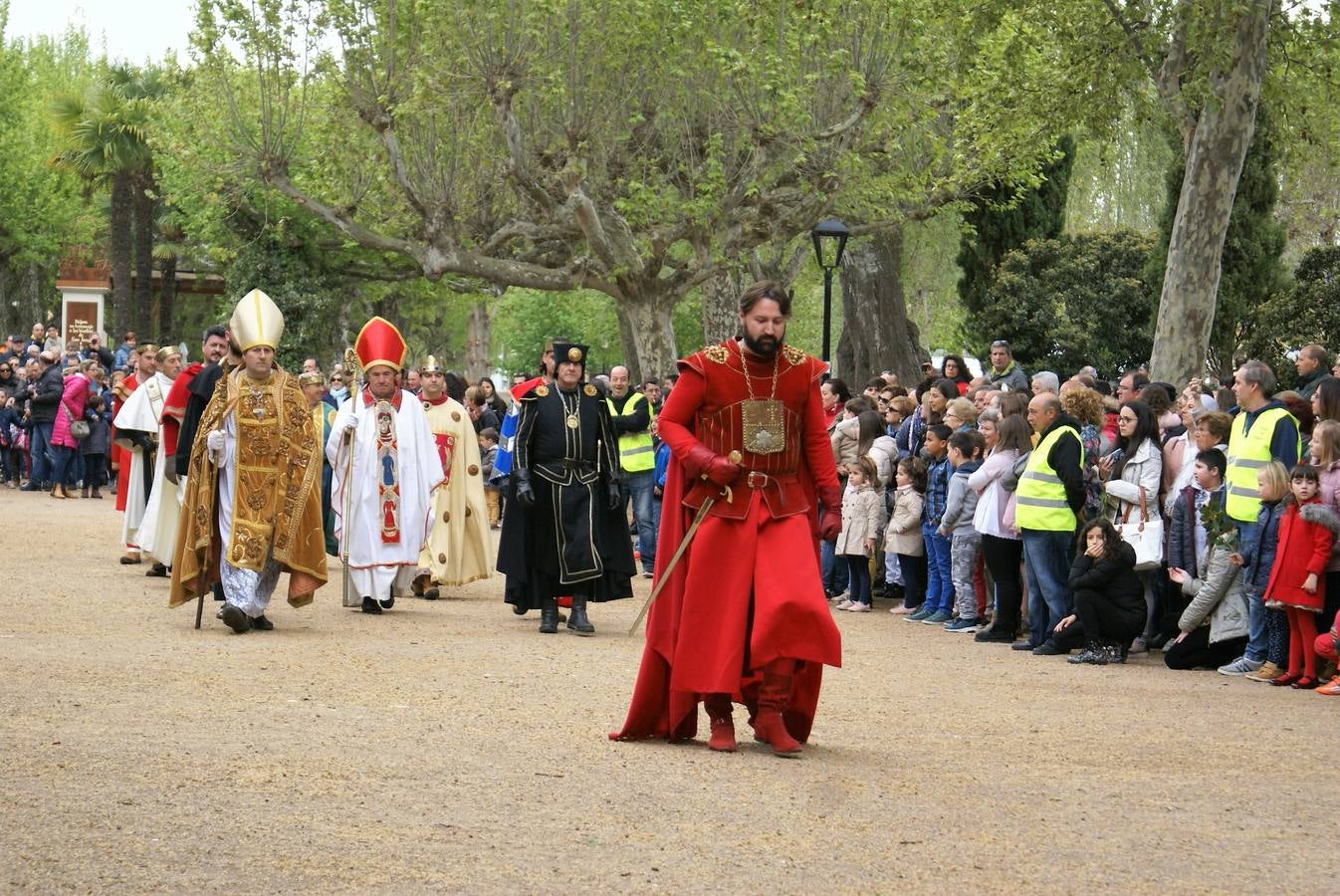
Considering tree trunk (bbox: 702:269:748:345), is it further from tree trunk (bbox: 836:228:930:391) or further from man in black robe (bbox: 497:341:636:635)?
man in black robe (bbox: 497:341:636:635)

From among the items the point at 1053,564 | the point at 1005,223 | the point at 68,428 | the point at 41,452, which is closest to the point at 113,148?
the point at 41,452

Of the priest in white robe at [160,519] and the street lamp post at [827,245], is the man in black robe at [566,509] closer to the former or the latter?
the priest in white robe at [160,519]

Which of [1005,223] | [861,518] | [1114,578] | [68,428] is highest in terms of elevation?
[1005,223]

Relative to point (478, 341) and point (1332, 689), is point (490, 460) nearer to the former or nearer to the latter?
point (1332, 689)

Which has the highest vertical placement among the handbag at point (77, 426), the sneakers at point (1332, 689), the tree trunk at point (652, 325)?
the tree trunk at point (652, 325)

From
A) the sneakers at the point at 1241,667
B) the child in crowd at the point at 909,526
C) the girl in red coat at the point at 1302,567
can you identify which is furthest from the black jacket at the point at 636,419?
the girl in red coat at the point at 1302,567

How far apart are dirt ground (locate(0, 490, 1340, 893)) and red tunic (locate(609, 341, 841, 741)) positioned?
0.97 ft

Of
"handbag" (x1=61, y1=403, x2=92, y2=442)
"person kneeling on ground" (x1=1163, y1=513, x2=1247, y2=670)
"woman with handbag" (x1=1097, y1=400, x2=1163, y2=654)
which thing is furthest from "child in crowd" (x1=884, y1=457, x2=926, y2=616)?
"handbag" (x1=61, y1=403, x2=92, y2=442)

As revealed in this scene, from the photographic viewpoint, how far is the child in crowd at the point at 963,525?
47.0 feet

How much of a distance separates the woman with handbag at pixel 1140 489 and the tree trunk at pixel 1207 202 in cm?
683

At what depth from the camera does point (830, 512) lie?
8.33 meters

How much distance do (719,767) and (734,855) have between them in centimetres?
158

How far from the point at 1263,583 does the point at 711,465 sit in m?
4.84

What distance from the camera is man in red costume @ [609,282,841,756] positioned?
26.2ft
